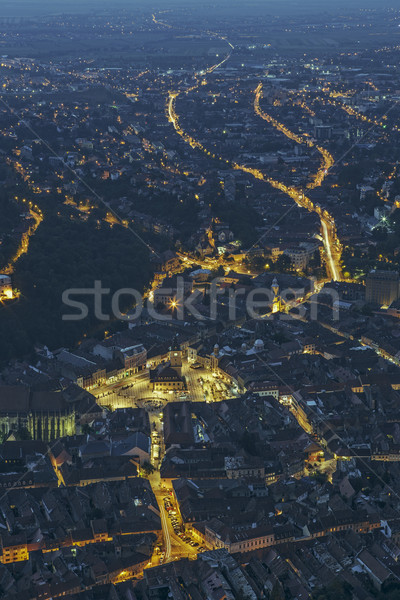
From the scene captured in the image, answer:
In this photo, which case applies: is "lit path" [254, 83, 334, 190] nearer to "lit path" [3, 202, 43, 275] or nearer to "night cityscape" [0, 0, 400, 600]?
"night cityscape" [0, 0, 400, 600]

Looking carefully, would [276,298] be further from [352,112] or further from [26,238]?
[352,112]

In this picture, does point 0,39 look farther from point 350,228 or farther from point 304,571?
point 304,571

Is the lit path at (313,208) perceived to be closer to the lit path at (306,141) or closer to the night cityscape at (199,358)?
the night cityscape at (199,358)

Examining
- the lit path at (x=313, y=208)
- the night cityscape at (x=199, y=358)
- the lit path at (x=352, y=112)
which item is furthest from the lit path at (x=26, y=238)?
the lit path at (x=352, y=112)

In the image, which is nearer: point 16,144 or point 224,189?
point 224,189

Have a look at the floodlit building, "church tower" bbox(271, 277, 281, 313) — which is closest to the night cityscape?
the floodlit building

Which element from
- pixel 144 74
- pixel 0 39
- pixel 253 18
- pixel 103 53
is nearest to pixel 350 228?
pixel 144 74
